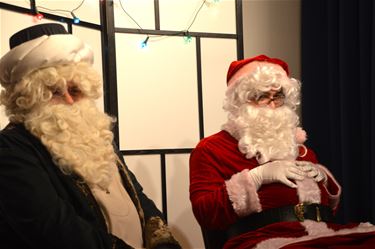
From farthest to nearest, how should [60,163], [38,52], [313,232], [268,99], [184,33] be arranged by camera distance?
[184,33] < [268,99] < [313,232] < [38,52] < [60,163]

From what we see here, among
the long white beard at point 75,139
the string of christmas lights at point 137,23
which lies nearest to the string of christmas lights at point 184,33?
the string of christmas lights at point 137,23

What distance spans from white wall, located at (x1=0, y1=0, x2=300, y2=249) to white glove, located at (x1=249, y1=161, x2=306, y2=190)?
863mm

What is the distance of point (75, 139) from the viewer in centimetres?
160

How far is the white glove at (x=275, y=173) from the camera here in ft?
6.39

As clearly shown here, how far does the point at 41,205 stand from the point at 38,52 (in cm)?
56

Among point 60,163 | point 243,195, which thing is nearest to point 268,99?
point 243,195

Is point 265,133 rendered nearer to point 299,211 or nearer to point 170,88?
point 299,211

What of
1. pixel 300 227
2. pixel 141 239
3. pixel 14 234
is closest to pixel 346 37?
pixel 300 227

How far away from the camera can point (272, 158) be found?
6.85 ft

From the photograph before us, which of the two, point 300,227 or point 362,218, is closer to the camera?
Result: point 300,227

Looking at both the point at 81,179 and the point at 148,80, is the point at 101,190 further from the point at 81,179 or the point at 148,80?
the point at 148,80

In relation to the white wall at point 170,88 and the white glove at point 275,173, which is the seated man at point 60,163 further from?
the white wall at point 170,88

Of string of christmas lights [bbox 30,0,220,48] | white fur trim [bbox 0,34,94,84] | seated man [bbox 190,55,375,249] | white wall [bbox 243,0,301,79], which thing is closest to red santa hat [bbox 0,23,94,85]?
white fur trim [bbox 0,34,94,84]

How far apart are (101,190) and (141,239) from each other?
0.76ft
